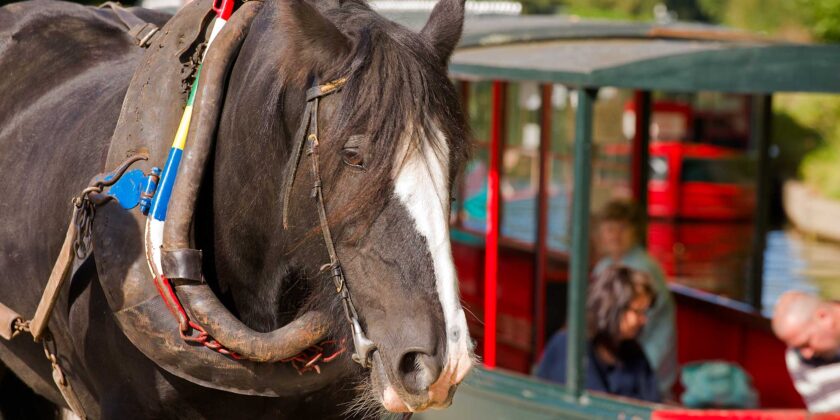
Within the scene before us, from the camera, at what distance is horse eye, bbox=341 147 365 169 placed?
176 cm

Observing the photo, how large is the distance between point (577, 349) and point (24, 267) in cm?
258

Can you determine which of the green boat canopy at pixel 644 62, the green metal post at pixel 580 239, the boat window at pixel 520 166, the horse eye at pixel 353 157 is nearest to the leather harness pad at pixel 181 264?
the horse eye at pixel 353 157

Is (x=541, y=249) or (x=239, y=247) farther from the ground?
Answer: (x=239, y=247)

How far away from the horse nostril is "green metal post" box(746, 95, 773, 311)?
5155mm

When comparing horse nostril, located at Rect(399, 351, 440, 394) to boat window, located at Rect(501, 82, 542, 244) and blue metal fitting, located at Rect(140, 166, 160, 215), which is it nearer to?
blue metal fitting, located at Rect(140, 166, 160, 215)

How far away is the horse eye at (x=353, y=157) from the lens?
1759 millimetres

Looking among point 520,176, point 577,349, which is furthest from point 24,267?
point 520,176

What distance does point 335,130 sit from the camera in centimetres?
178

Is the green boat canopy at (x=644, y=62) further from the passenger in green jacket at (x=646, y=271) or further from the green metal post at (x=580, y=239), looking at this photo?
the passenger in green jacket at (x=646, y=271)

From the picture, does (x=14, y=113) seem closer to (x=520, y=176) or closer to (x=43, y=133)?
(x=43, y=133)

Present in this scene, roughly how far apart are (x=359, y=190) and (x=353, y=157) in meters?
0.06

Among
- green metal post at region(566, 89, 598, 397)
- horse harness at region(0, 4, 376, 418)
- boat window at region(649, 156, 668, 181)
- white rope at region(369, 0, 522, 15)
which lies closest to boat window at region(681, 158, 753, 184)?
boat window at region(649, 156, 668, 181)

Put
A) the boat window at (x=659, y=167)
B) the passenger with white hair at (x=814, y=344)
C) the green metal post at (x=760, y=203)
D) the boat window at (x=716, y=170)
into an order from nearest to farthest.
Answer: the passenger with white hair at (x=814, y=344) → the green metal post at (x=760, y=203) → the boat window at (x=659, y=167) → the boat window at (x=716, y=170)

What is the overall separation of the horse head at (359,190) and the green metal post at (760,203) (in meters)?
4.87
